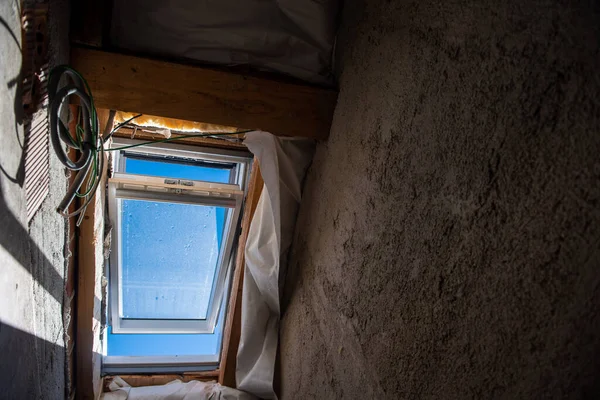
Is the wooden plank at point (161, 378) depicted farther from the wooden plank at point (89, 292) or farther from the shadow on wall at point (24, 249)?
the shadow on wall at point (24, 249)

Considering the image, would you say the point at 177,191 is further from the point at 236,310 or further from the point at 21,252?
the point at 21,252

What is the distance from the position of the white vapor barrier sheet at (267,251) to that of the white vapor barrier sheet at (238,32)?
1.02 feet

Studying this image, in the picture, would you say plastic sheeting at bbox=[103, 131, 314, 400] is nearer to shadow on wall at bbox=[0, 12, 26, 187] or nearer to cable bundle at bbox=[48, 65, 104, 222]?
cable bundle at bbox=[48, 65, 104, 222]

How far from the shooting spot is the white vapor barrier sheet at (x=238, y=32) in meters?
1.41

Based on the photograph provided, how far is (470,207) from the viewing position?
736 millimetres

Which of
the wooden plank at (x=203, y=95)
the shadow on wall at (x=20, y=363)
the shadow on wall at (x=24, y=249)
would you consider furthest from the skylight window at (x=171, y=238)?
the shadow on wall at (x=20, y=363)

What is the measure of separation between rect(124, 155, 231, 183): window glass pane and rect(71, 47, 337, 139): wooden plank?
0.85 metres

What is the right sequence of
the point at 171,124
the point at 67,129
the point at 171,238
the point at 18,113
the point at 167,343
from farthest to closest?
the point at 167,343
the point at 171,238
the point at 171,124
the point at 67,129
the point at 18,113

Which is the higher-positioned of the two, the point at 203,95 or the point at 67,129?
the point at 203,95

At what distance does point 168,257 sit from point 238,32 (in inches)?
63.8

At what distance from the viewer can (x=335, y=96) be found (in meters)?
Answer: 1.54

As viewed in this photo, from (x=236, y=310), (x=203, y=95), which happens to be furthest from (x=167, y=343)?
(x=203, y=95)


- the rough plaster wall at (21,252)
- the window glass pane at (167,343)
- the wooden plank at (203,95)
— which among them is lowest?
the window glass pane at (167,343)

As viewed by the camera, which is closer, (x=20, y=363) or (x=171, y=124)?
(x=20, y=363)
